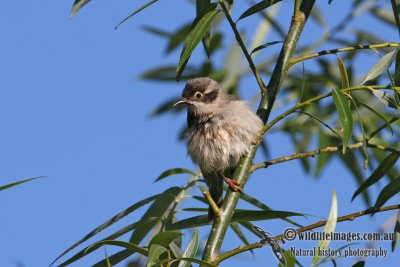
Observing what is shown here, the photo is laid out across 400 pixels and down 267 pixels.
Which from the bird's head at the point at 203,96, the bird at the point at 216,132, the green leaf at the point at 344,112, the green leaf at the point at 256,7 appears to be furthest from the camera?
the bird's head at the point at 203,96

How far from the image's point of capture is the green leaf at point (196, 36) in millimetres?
3289

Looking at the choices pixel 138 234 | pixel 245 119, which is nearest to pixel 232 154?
pixel 245 119

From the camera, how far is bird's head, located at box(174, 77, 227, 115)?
17.9 feet

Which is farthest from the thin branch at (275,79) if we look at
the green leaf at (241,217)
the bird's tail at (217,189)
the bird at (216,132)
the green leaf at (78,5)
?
the bird's tail at (217,189)

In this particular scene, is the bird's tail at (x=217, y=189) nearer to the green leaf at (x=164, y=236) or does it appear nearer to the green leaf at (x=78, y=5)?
the green leaf at (x=78, y=5)

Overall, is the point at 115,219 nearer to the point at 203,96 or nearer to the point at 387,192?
the point at 387,192

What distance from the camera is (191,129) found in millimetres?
5438

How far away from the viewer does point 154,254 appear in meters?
2.66

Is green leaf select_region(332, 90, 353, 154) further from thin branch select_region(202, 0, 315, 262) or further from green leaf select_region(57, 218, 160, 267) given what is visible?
green leaf select_region(57, 218, 160, 267)

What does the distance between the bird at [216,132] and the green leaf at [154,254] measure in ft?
Answer: 6.48

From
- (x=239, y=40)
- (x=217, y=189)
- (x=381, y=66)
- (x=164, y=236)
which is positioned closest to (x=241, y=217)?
(x=164, y=236)

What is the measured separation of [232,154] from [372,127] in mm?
1732

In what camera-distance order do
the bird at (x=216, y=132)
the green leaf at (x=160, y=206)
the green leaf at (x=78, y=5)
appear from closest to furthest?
the green leaf at (x=78, y=5)
the green leaf at (x=160, y=206)
the bird at (x=216, y=132)

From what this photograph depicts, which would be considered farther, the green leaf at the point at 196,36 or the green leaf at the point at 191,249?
the green leaf at the point at 196,36
